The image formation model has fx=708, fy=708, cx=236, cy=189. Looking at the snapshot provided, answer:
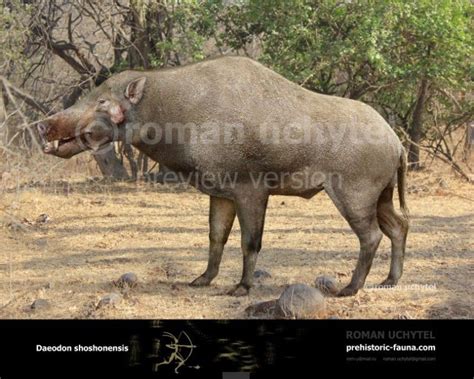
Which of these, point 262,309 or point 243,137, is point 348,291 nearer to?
point 262,309

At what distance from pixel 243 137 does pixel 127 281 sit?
187 centimetres

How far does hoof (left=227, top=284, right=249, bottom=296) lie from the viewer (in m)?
6.50

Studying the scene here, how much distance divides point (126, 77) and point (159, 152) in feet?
2.47

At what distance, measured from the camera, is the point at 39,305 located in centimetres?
610

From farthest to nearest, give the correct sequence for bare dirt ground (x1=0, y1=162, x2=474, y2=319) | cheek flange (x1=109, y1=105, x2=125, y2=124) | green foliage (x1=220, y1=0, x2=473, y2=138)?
green foliage (x1=220, y1=0, x2=473, y2=138), cheek flange (x1=109, y1=105, x2=125, y2=124), bare dirt ground (x1=0, y1=162, x2=474, y2=319)

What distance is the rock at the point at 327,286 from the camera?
6.58 meters

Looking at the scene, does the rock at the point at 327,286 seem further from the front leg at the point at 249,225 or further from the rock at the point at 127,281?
the rock at the point at 127,281

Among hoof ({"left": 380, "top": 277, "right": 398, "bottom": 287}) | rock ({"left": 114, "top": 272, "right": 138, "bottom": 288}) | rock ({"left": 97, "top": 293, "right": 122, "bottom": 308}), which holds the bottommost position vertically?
rock ({"left": 114, "top": 272, "right": 138, "bottom": 288})

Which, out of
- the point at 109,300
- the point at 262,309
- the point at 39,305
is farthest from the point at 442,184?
the point at 39,305

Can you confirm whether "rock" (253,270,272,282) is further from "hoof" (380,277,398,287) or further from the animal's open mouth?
the animal's open mouth

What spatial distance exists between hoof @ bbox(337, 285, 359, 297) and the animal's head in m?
2.49

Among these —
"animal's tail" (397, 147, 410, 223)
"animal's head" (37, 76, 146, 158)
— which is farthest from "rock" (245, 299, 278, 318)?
"animal's head" (37, 76, 146, 158)

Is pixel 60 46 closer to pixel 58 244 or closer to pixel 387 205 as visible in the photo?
pixel 58 244

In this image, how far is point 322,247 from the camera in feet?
29.2
